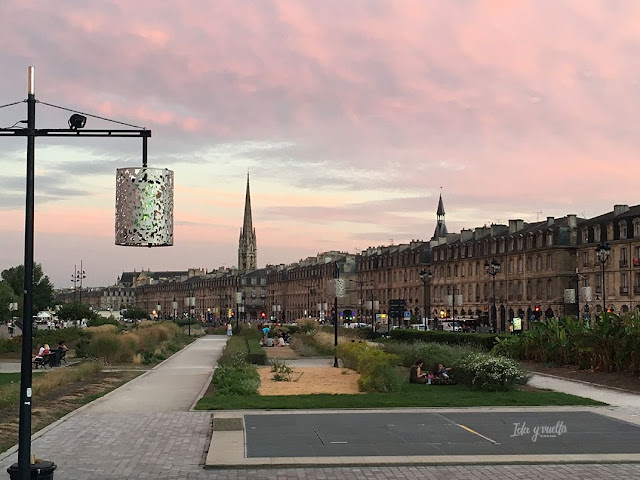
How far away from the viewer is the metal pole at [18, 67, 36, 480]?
32.2 feet

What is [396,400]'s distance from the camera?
20281mm

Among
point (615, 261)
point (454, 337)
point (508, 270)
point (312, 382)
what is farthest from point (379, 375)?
point (508, 270)

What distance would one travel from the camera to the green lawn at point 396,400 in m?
19.5

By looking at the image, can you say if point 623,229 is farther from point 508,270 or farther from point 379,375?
point 379,375

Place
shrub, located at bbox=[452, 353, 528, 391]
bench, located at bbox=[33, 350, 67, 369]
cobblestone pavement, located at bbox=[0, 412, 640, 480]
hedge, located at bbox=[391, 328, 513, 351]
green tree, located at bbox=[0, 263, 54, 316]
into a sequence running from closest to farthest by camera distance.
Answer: cobblestone pavement, located at bbox=[0, 412, 640, 480] < shrub, located at bbox=[452, 353, 528, 391] < bench, located at bbox=[33, 350, 67, 369] < hedge, located at bbox=[391, 328, 513, 351] < green tree, located at bbox=[0, 263, 54, 316]

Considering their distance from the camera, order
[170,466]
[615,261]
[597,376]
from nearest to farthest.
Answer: [170,466] → [597,376] → [615,261]

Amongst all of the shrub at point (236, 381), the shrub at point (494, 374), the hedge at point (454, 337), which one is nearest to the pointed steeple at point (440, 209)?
the hedge at point (454, 337)

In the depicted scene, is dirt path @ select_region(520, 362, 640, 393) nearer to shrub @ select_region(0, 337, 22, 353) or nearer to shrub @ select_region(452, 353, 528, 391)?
shrub @ select_region(452, 353, 528, 391)

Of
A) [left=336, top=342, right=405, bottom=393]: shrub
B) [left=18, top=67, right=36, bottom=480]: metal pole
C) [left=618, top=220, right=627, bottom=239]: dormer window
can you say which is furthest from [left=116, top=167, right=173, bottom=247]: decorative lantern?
[left=618, top=220, right=627, bottom=239]: dormer window

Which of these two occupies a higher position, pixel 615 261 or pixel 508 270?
pixel 615 261

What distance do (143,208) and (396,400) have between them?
12.6 metres

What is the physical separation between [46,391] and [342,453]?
12.9 metres

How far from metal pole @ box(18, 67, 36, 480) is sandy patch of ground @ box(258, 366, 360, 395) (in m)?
13.9

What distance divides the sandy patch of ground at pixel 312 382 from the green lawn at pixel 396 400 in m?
2.68
